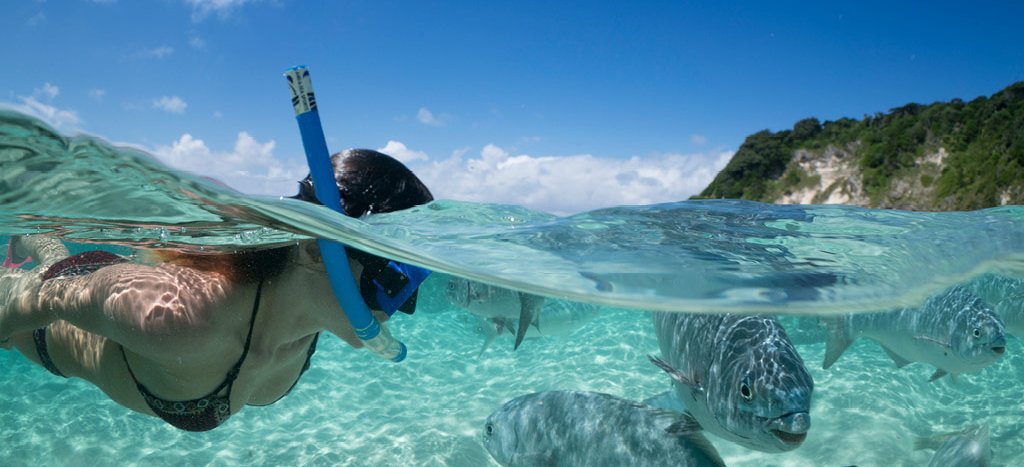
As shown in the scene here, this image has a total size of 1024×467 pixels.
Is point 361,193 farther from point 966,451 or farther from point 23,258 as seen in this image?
point 966,451

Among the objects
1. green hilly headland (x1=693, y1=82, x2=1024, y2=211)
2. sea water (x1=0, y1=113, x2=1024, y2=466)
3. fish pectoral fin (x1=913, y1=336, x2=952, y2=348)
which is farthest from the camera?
green hilly headland (x1=693, y1=82, x2=1024, y2=211)

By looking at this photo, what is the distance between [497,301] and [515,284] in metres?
1.38

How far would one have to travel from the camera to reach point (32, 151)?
11.9ft

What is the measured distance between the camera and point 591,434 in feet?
14.5

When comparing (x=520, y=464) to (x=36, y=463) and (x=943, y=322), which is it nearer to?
(x=943, y=322)

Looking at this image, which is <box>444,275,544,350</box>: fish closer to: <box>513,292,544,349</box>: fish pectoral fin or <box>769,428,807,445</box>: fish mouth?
<box>513,292,544,349</box>: fish pectoral fin

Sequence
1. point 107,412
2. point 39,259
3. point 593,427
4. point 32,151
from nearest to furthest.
→ point 32,151, point 593,427, point 39,259, point 107,412

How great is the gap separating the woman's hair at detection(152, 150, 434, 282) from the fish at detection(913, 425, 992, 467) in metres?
6.54

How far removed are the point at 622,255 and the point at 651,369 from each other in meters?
7.38

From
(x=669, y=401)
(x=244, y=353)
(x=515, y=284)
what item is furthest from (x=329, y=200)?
(x=669, y=401)

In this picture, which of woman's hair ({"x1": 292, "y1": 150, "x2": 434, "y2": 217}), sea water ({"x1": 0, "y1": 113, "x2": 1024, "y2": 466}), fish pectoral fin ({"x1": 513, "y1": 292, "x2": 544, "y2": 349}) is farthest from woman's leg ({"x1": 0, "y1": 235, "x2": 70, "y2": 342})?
fish pectoral fin ({"x1": 513, "y1": 292, "x2": 544, "y2": 349})

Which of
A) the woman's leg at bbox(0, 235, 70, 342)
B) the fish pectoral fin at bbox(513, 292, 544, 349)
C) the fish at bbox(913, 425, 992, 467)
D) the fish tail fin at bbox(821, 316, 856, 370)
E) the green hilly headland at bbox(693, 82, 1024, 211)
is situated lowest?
the fish at bbox(913, 425, 992, 467)

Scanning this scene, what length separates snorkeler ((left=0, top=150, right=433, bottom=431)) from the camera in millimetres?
3000

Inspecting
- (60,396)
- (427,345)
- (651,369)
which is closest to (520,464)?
(651,369)
